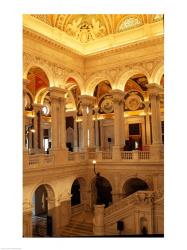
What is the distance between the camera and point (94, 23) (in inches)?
577

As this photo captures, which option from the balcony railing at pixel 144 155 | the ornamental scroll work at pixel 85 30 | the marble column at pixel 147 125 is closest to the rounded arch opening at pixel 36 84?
the ornamental scroll work at pixel 85 30

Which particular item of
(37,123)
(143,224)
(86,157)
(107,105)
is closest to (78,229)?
(143,224)

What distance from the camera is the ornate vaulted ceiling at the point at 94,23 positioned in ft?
45.6

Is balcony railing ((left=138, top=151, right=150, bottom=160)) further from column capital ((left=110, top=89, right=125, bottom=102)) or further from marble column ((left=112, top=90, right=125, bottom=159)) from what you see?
column capital ((left=110, top=89, right=125, bottom=102))

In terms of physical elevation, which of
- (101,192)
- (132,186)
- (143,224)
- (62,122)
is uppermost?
(62,122)

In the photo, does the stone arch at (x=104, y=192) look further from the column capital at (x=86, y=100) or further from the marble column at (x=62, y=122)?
the column capital at (x=86, y=100)

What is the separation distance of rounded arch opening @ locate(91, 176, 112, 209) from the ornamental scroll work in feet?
24.9

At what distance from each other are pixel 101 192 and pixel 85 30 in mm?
9009

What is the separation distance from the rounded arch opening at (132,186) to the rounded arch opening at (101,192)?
1487 mm

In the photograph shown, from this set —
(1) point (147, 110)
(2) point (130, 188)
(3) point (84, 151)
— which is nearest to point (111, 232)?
(2) point (130, 188)

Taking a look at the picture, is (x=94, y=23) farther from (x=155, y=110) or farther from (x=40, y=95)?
(x=40, y=95)
